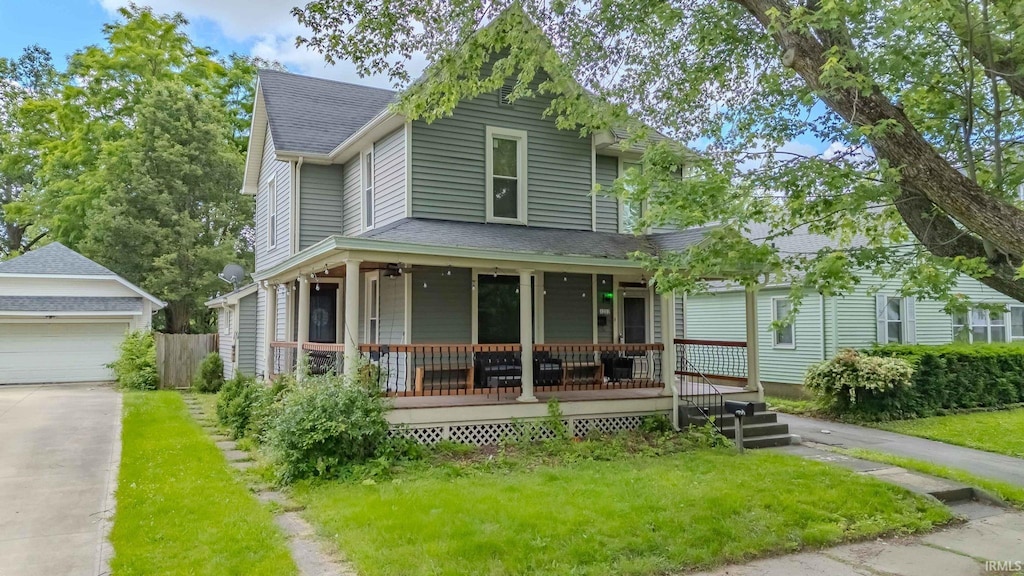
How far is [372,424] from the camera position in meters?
8.23

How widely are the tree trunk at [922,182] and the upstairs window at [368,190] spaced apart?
322 inches

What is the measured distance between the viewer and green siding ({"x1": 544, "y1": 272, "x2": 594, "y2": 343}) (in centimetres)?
1234

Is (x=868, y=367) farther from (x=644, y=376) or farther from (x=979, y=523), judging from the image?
(x=979, y=523)

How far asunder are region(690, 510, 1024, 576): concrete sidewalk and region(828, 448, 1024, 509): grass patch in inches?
51.4

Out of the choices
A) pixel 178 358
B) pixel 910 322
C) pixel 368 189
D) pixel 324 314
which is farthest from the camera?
pixel 178 358

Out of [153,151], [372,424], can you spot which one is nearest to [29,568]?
[372,424]

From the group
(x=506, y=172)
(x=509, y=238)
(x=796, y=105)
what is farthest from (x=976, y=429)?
(x=506, y=172)

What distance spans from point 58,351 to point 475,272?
17.0m

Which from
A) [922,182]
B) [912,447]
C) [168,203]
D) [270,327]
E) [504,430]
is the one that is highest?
[168,203]

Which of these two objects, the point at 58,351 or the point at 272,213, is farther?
the point at 58,351

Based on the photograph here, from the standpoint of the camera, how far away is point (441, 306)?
37.3 ft

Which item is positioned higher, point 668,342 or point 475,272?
point 475,272

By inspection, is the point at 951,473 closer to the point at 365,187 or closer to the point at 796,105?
the point at 796,105

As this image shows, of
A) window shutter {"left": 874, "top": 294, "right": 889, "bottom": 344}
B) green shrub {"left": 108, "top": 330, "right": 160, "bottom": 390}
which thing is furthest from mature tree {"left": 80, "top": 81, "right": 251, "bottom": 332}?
window shutter {"left": 874, "top": 294, "right": 889, "bottom": 344}
